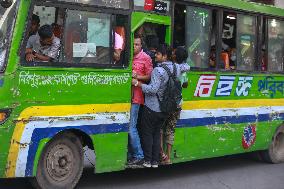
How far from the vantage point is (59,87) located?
6637 mm

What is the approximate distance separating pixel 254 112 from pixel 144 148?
2799 millimetres

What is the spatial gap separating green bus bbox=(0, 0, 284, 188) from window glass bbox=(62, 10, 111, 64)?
1 cm

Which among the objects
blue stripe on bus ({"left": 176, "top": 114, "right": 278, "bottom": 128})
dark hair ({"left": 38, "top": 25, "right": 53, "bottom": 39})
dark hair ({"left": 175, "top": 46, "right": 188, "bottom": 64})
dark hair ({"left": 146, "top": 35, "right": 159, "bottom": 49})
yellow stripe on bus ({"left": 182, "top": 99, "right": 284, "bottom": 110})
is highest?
dark hair ({"left": 38, "top": 25, "right": 53, "bottom": 39})

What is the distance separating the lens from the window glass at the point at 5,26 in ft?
20.6

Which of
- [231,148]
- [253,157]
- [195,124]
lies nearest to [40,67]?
[195,124]

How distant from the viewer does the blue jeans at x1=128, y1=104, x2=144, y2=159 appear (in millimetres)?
7600

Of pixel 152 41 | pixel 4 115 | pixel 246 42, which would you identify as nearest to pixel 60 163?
pixel 4 115

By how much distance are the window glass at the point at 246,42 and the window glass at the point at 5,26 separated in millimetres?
4447

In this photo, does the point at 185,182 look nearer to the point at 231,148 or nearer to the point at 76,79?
the point at 231,148

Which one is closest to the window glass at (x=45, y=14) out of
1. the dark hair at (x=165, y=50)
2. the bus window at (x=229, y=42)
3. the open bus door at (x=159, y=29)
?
the open bus door at (x=159, y=29)

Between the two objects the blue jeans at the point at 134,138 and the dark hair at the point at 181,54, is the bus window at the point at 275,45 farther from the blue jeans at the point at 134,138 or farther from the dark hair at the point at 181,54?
the blue jeans at the point at 134,138

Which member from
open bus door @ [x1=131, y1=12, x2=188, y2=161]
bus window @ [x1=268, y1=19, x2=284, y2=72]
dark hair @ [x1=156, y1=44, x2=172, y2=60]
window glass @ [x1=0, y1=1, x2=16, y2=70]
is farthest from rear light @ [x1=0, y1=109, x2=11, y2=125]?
bus window @ [x1=268, y1=19, x2=284, y2=72]

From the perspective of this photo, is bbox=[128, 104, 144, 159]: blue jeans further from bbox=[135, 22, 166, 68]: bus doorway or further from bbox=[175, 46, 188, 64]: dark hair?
bbox=[175, 46, 188, 64]: dark hair

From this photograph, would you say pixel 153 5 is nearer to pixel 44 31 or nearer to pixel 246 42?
pixel 44 31
